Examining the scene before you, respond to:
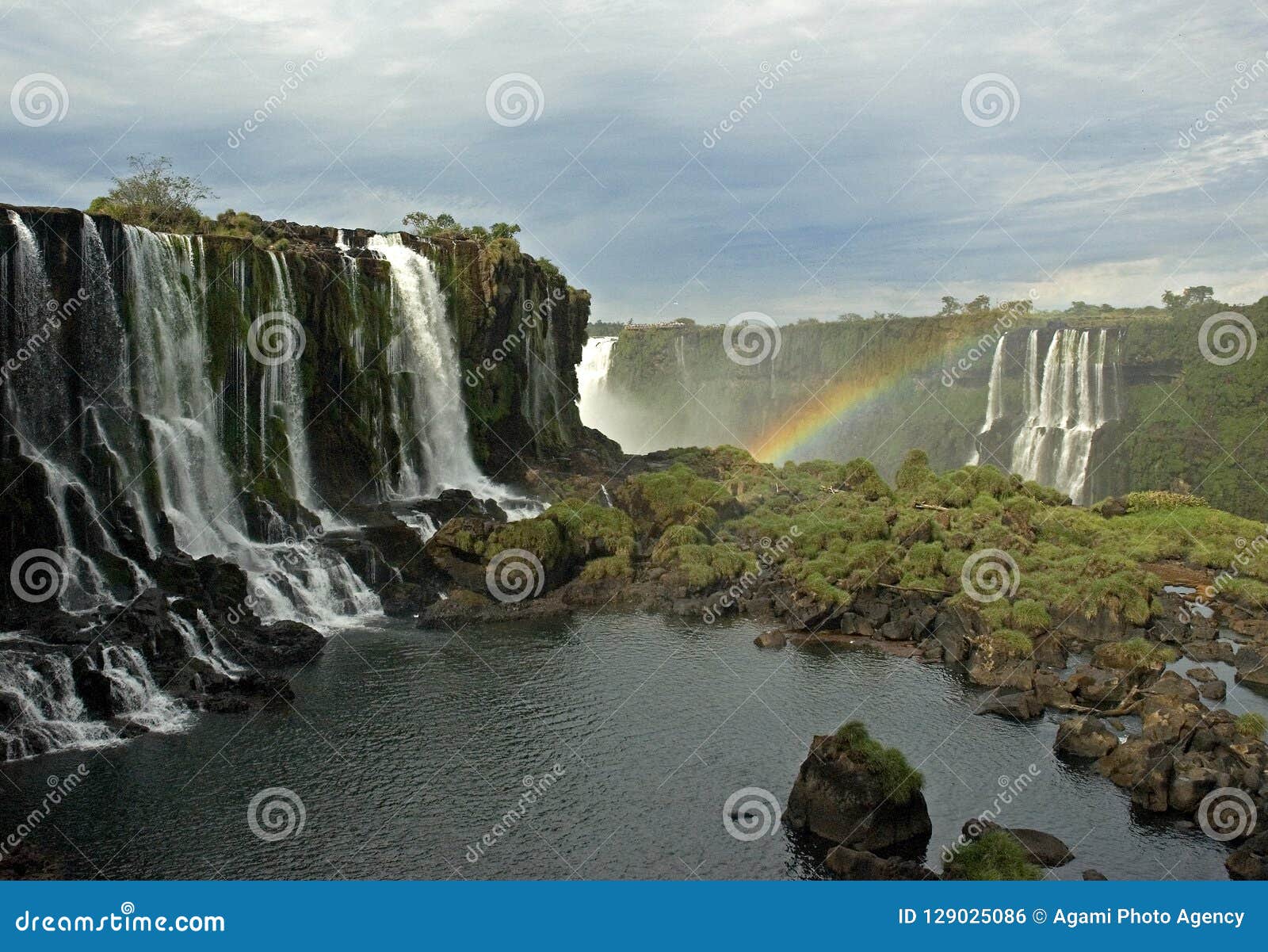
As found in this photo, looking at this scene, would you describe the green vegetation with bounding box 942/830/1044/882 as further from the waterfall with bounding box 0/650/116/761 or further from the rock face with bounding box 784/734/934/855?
the waterfall with bounding box 0/650/116/761

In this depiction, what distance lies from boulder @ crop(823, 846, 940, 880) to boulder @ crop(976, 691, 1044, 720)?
33.1ft

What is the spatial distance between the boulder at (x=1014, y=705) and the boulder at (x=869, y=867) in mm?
10080

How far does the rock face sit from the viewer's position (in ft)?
73.9

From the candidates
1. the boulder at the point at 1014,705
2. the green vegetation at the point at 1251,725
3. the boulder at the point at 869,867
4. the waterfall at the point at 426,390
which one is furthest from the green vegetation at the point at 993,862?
the waterfall at the point at 426,390

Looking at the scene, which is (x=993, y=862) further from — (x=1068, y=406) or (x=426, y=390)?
(x=1068, y=406)

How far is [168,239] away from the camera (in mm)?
43062

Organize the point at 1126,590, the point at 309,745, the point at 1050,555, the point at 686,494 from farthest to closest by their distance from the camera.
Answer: the point at 686,494 < the point at 1050,555 < the point at 1126,590 < the point at 309,745

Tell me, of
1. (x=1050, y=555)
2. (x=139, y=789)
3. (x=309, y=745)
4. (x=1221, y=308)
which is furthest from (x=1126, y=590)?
(x=1221, y=308)

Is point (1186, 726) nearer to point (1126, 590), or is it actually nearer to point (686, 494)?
point (1126, 590)

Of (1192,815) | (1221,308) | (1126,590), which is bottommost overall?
(1192,815)

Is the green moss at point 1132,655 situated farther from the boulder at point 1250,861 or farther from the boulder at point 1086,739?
the boulder at point 1250,861

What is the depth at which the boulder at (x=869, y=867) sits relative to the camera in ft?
67.2

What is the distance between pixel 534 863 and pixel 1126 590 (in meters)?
26.8

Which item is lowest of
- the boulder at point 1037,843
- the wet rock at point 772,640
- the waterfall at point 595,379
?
the boulder at point 1037,843
